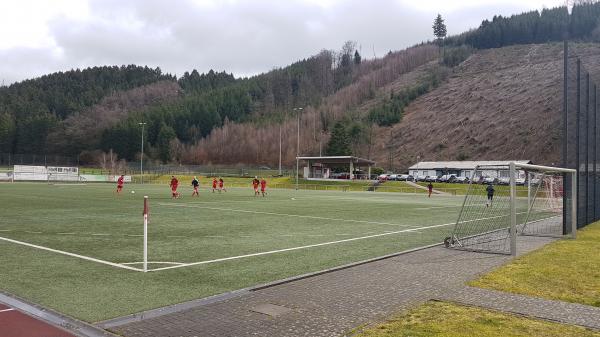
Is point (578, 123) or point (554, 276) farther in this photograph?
point (578, 123)

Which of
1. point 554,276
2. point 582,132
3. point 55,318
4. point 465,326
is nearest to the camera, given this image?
point 465,326

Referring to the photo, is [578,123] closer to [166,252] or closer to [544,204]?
[544,204]

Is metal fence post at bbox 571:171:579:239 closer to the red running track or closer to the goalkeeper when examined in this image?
the goalkeeper

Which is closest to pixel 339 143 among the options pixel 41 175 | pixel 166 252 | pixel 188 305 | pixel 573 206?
pixel 41 175

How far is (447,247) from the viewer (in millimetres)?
12023

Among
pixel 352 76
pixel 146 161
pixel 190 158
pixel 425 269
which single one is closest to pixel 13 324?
pixel 425 269

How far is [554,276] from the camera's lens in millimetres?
8547

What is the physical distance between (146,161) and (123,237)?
11878 centimetres

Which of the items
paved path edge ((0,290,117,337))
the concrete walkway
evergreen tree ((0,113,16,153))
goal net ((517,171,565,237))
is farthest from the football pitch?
evergreen tree ((0,113,16,153))

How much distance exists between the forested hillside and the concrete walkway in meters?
90.3

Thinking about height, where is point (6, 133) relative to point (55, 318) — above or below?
above

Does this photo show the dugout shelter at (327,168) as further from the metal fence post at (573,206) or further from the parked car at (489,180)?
the metal fence post at (573,206)

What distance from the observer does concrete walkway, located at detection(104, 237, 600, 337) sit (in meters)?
5.61

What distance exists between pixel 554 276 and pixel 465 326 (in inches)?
151
